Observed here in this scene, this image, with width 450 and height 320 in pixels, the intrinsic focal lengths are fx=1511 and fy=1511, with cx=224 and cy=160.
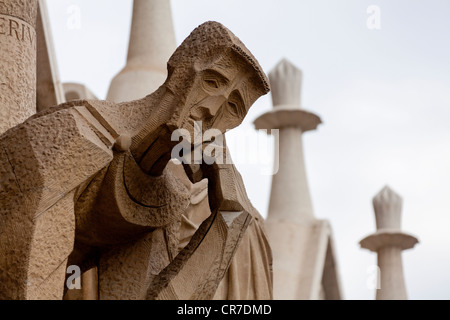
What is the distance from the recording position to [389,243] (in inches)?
573

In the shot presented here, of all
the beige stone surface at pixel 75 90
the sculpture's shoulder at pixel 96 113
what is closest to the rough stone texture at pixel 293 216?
the beige stone surface at pixel 75 90

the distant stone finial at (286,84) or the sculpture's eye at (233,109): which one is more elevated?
the distant stone finial at (286,84)

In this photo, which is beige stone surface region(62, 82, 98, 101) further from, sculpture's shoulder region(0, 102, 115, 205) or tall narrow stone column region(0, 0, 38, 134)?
sculpture's shoulder region(0, 102, 115, 205)

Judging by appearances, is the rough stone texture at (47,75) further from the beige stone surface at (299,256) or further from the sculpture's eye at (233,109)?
the beige stone surface at (299,256)

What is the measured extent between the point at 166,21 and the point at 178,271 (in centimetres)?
509

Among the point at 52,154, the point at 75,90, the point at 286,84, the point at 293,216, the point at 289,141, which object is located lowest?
the point at 52,154

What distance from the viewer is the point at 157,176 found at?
22.9 feet

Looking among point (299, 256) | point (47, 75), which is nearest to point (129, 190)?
point (47, 75)

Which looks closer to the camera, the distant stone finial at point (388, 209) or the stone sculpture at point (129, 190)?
the stone sculpture at point (129, 190)

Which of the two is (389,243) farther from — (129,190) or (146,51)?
(129,190)

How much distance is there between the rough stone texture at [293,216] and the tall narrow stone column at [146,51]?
97.5 inches

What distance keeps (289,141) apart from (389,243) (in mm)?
1479

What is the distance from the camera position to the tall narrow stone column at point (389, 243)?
47.1ft
